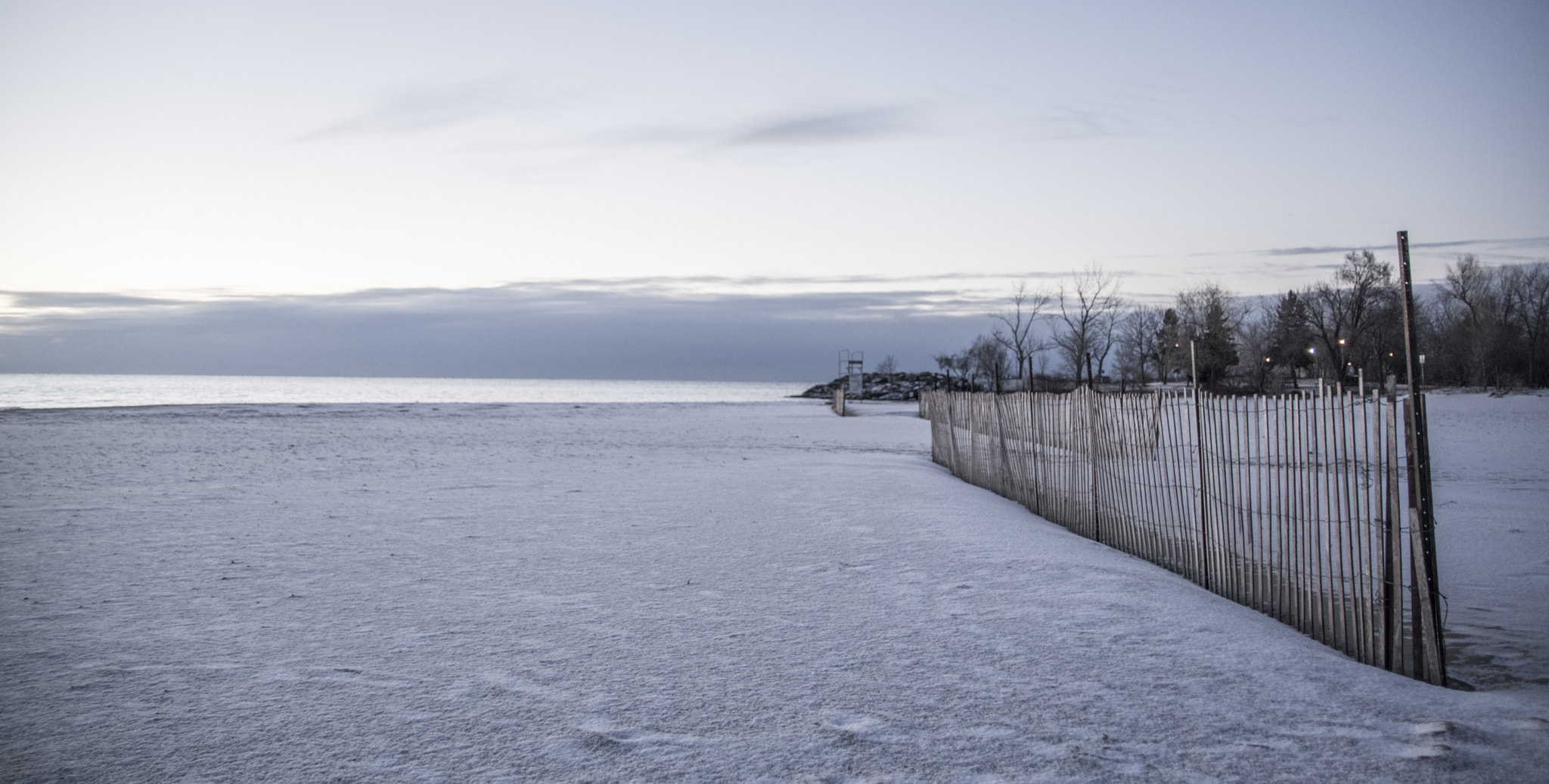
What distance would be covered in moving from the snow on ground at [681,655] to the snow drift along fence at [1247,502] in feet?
0.86

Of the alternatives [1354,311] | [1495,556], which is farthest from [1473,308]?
[1495,556]

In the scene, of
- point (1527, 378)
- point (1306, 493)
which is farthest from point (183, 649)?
point (1527, 378)

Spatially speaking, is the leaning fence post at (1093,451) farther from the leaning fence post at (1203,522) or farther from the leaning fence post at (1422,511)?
the leaning fence post at (1422,511)

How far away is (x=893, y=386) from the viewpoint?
7112cm

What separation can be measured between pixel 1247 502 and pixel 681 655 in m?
3.50

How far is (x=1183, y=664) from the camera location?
406 cm

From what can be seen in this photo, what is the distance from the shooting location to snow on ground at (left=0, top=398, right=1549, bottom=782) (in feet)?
10.1

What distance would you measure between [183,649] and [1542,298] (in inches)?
3091

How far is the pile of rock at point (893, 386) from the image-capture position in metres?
63.8

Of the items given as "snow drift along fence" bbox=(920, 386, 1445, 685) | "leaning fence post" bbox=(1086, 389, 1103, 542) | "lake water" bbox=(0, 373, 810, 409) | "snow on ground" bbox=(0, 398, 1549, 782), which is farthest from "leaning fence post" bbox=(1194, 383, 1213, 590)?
"lake water" bbox=(0, 373, 810, 409)

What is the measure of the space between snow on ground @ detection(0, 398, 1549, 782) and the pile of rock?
161 ft

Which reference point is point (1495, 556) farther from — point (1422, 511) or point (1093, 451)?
point (1422, 511)

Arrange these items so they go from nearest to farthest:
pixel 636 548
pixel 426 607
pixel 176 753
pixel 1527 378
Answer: pixel 176 753, pixel 426 607, pixel 636 548, pixel 1527 378

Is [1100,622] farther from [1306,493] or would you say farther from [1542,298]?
[1542,298]
